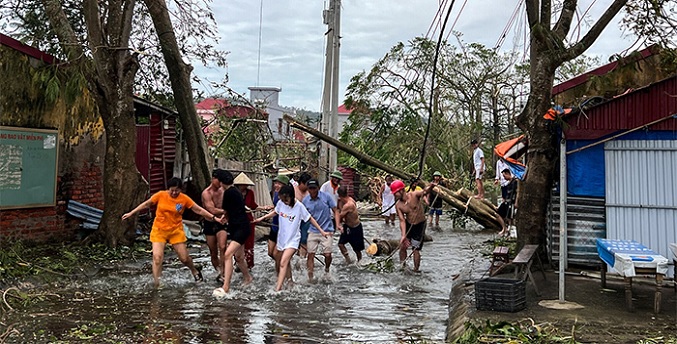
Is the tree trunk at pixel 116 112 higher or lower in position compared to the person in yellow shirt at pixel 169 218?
higher

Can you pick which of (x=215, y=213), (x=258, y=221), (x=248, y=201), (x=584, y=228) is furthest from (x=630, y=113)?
(x=215, y=213)

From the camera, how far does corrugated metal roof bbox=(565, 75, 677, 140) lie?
8.98m

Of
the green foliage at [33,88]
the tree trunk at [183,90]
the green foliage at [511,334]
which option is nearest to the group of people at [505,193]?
the tree trunk at [183,90]

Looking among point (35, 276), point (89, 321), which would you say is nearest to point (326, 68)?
point (35, 276)

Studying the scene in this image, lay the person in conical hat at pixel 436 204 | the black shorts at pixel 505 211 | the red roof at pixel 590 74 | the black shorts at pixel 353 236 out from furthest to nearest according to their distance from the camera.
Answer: the person in conical hat at pixel 436 204 → the black shorts at pixel 505 211 → the black shorts at pixel 353 236 → the red roof at pixel 590 74

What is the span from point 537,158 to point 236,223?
184 inches

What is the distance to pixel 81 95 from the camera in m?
13.1

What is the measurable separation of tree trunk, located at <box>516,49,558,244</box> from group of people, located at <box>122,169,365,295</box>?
3.21 m

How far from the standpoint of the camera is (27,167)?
1202 cm

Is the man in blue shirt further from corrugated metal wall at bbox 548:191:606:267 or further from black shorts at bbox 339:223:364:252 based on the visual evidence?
corrugated metal wall at bbox 548:191:606:267

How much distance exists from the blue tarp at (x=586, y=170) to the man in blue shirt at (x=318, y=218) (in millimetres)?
3932

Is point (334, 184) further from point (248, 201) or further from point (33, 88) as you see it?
point (33, 88)

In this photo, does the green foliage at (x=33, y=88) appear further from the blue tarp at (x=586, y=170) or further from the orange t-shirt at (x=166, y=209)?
the blue tarp at (x=586, y=170)

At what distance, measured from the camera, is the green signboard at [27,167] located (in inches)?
455
